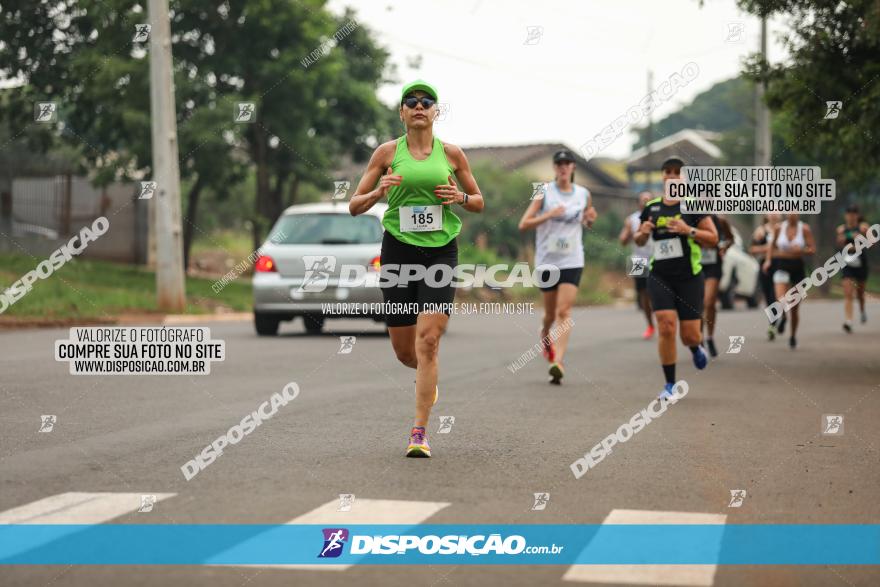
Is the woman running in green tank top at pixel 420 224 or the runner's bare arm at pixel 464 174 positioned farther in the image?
the runner's bare arm at pixel 464 174

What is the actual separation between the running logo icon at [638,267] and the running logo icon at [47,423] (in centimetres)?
919

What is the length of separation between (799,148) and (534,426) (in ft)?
25.1

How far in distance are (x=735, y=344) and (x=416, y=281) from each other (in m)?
11.2

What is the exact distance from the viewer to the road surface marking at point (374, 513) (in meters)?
5.90

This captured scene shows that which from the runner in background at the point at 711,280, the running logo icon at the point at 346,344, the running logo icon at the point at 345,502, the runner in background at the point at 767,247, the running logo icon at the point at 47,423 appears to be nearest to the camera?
the running logo icon at the point at 345,502

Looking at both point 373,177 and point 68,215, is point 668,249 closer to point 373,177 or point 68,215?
point 373,177

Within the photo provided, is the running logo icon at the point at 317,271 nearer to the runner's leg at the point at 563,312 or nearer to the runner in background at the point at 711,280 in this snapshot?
the runner in background at the point at 711,280

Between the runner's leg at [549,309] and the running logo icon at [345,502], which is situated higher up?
the runner's leg at [549,309]

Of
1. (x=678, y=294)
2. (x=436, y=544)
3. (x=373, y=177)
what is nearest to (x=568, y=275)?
(x=678, y=294)

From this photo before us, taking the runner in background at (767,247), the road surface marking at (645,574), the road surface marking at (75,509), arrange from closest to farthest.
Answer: the road surface marking at (645,574)
the road surface marking at (75,509)
the runner in background at (767,247)

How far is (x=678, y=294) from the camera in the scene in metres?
11.2

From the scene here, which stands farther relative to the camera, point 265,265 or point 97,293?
point 97,293

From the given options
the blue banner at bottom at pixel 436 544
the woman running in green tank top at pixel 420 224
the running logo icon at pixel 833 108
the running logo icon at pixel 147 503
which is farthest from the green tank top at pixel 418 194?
the running logo icon at pixel 833 108

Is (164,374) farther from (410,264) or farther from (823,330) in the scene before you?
(823,330)
